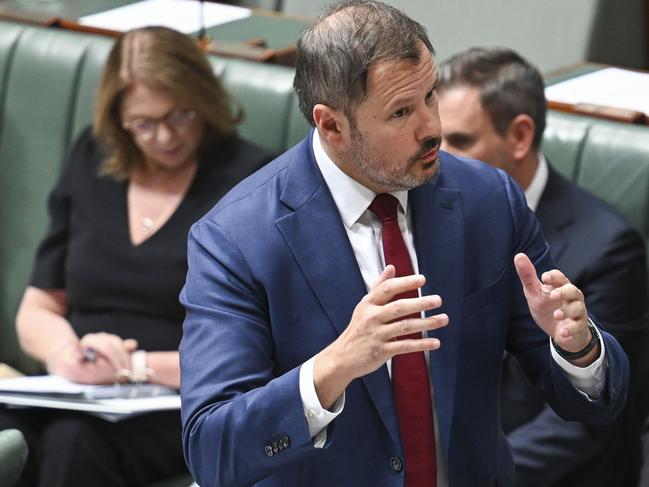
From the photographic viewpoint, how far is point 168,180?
8.68 feet

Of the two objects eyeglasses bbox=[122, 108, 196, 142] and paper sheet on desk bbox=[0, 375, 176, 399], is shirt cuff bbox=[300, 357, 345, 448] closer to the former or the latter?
paper sheet on desk bbox=[0, 375, 176, 399]

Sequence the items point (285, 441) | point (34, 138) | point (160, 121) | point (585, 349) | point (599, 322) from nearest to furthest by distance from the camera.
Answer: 1. point (285, 441)
2. point (585, 349)
3. point (599, 322)
4. point (160, 121)
5. point (34, 138)

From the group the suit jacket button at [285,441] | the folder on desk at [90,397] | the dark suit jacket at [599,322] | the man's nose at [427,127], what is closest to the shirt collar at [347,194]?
the man's nose at [427,127]

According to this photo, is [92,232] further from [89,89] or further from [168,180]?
[89,89]

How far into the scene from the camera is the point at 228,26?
315cm

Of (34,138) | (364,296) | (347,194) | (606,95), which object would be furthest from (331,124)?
(34,138)

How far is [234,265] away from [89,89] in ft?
4.38

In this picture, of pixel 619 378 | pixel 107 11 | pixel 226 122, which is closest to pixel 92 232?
pixel 226 122

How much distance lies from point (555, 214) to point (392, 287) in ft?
2.97

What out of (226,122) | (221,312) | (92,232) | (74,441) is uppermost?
(221,312)

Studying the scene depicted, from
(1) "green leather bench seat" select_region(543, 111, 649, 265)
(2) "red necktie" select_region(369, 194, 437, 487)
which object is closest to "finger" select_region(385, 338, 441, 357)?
(2) "red necktie" select_region(369, 194, 437, 487)

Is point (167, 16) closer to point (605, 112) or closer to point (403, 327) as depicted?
point (605, 112)

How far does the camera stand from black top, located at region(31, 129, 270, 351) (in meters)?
2.55

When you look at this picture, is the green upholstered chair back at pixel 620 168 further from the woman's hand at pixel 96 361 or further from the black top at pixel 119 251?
the woman's hand at pixel 96 361
